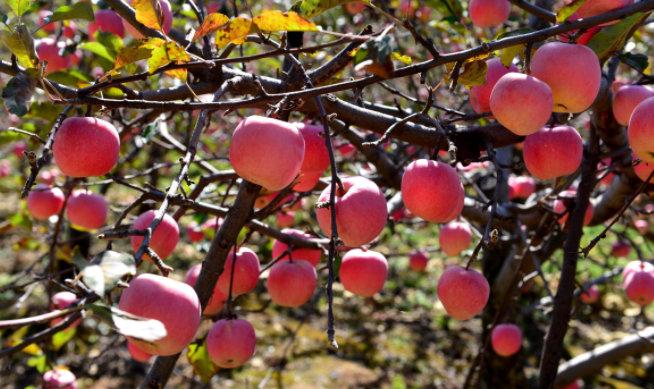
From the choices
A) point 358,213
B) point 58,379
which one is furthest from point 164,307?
point 58,379

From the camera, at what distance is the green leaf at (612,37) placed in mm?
667

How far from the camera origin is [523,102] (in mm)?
647

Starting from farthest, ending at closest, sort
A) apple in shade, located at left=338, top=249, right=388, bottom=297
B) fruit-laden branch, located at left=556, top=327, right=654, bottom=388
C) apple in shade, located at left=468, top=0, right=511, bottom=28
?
fruit-laden branch, located at left=556, top=327, right=654, bottom=388 → apple in shade, located at left=468, top=0, right=511, bottom=28 → apple in shade, located at left=338, top=249, right=388, bottom=297

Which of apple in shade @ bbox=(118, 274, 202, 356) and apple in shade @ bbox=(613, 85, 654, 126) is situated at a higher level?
apple in shade @ bbox=(613, 85, 654, 126)

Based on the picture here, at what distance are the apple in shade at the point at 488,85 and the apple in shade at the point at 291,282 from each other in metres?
0.53

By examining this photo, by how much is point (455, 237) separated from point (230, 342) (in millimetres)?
837

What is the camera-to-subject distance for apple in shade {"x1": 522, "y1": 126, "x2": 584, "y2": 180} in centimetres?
84

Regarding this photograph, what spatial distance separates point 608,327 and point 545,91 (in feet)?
11.3

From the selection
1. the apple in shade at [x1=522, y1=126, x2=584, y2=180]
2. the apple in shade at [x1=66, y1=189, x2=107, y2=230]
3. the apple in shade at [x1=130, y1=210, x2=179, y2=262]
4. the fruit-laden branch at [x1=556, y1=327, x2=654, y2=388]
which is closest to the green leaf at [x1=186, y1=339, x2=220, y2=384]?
the apple in shade at [x1=130, y1=210, x2=179, y2=262]

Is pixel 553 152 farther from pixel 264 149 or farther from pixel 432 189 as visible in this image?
pixel 264 149

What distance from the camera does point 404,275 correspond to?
412 cm

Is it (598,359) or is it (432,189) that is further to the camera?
(598,359)

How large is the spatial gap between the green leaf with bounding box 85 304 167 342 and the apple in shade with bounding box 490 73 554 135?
0.53 meters

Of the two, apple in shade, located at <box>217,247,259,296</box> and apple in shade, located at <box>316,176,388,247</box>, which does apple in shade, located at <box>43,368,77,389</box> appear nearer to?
apple in shade, located at <box>217,247,259,296</box>
